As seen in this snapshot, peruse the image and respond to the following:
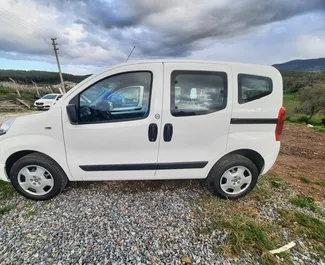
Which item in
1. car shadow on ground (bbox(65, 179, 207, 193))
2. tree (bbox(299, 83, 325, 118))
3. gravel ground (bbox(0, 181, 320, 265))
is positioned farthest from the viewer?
tree (bbox(299, 83, 325, 118))

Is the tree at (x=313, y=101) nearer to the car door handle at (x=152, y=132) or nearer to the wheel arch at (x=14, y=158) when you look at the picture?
the car door handle at (x=152, y=132)

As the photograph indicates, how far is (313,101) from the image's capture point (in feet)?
79.1

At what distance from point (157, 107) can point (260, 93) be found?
138cm

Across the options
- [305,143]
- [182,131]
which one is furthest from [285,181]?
[305,143]

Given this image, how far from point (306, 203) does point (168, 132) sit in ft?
7.42

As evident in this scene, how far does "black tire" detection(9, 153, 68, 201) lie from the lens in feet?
8.01

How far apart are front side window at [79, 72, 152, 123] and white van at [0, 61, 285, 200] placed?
0.04ft

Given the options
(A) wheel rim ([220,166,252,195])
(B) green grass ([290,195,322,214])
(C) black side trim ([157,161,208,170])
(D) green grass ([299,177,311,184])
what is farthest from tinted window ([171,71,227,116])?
(D) green grass ([299,177,311,184])

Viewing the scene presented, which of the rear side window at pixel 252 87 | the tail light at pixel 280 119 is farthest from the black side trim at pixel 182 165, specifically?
the tail light at pixel 280 119

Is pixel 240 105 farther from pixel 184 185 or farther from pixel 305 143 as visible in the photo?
pixel 305 143

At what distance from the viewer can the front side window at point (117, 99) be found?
92.0 inches

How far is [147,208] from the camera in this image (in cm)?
248

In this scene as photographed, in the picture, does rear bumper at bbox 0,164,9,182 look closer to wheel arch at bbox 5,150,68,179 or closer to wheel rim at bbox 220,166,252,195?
Answer: wheel arch at bbox 5,150,68,179

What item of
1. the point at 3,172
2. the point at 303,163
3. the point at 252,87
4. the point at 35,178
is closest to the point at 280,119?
the point at 252,87
